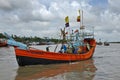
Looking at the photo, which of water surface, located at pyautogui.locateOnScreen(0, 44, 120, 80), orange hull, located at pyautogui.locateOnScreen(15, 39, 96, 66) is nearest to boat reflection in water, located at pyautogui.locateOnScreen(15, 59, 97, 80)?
water surface, located at pyautogui.locateOnScreen(0, 44, 120, 80)

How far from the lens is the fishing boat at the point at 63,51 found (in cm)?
2184

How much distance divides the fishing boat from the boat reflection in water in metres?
0.60

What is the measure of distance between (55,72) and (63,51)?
20.9ft

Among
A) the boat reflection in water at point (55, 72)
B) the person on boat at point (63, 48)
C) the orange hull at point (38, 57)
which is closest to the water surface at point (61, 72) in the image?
the boat reflection in water at point (55, 72)

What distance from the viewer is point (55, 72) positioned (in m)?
19.4

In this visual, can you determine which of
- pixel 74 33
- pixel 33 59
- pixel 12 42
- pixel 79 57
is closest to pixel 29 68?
pixel 33 59

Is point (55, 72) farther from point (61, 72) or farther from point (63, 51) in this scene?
point (63, 51)

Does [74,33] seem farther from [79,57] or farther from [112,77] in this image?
[112,77]

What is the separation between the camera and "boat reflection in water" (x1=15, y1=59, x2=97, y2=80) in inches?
660

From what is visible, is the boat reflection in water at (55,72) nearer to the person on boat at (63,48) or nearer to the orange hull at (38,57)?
the orange hull at (38,57)

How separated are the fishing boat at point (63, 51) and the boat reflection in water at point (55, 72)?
0.60 meters

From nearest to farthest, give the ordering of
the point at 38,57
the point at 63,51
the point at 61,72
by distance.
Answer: the point at 61,72, the point at 38,57, the point at 63,51

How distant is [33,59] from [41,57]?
77 cm

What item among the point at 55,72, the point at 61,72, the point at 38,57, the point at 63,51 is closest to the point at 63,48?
the point at 63,51
